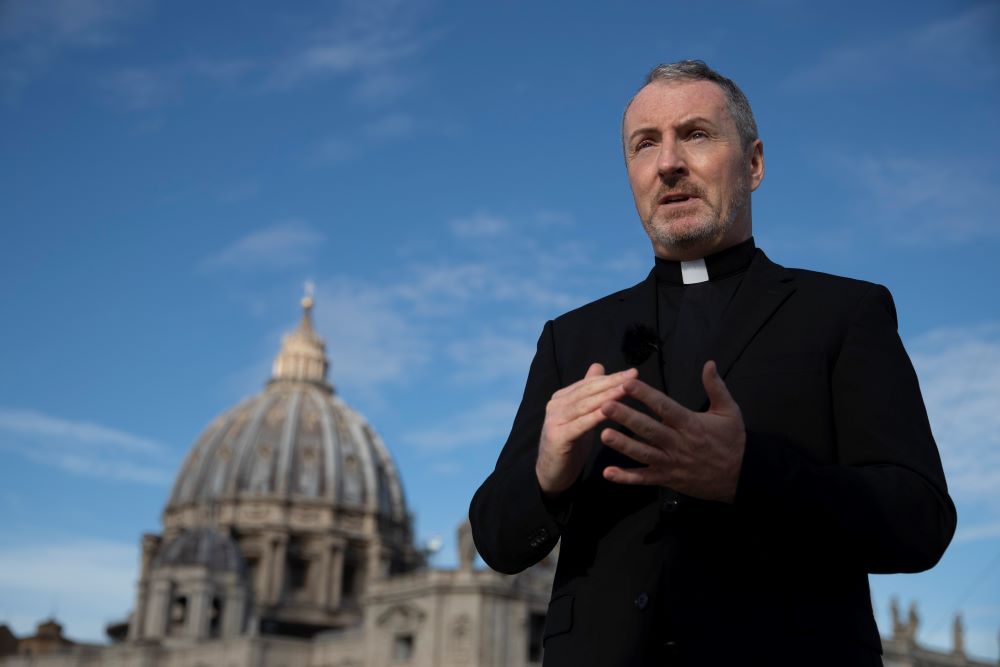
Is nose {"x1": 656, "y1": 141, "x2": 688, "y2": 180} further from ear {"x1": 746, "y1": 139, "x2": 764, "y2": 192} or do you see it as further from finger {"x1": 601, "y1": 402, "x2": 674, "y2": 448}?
finger {"x1": 601, "y1": 402, "x2": 674, "y2": 448}

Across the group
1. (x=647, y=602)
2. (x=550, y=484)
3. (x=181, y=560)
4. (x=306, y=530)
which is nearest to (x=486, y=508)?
(x=550, y=484)

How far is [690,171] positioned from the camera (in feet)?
9.62

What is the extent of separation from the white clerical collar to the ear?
24 centimetres

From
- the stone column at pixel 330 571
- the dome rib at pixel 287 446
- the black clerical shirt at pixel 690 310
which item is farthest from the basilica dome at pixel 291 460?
the black clerical shirt at pixel 690 310

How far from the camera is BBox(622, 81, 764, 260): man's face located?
9.62ft

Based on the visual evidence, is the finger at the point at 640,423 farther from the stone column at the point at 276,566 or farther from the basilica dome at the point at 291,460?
the basilica dome at the point at 291,460

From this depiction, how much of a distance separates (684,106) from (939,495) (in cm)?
111

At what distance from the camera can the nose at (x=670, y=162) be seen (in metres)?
2.91

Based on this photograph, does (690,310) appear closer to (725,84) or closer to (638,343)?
(638,343)

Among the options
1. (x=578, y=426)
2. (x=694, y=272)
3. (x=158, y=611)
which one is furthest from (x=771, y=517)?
(x=158, y=611)

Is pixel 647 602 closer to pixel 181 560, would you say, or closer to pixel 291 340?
pixel 181 560

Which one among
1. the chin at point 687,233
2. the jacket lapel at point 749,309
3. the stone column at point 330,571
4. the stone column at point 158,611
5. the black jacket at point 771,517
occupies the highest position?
the stone column at point 330,571

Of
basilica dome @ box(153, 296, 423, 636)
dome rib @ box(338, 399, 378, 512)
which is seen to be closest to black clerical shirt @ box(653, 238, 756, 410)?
basilica dome @ box(153, 296, 423, 636)

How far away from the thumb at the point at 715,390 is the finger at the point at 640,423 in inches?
4.5
